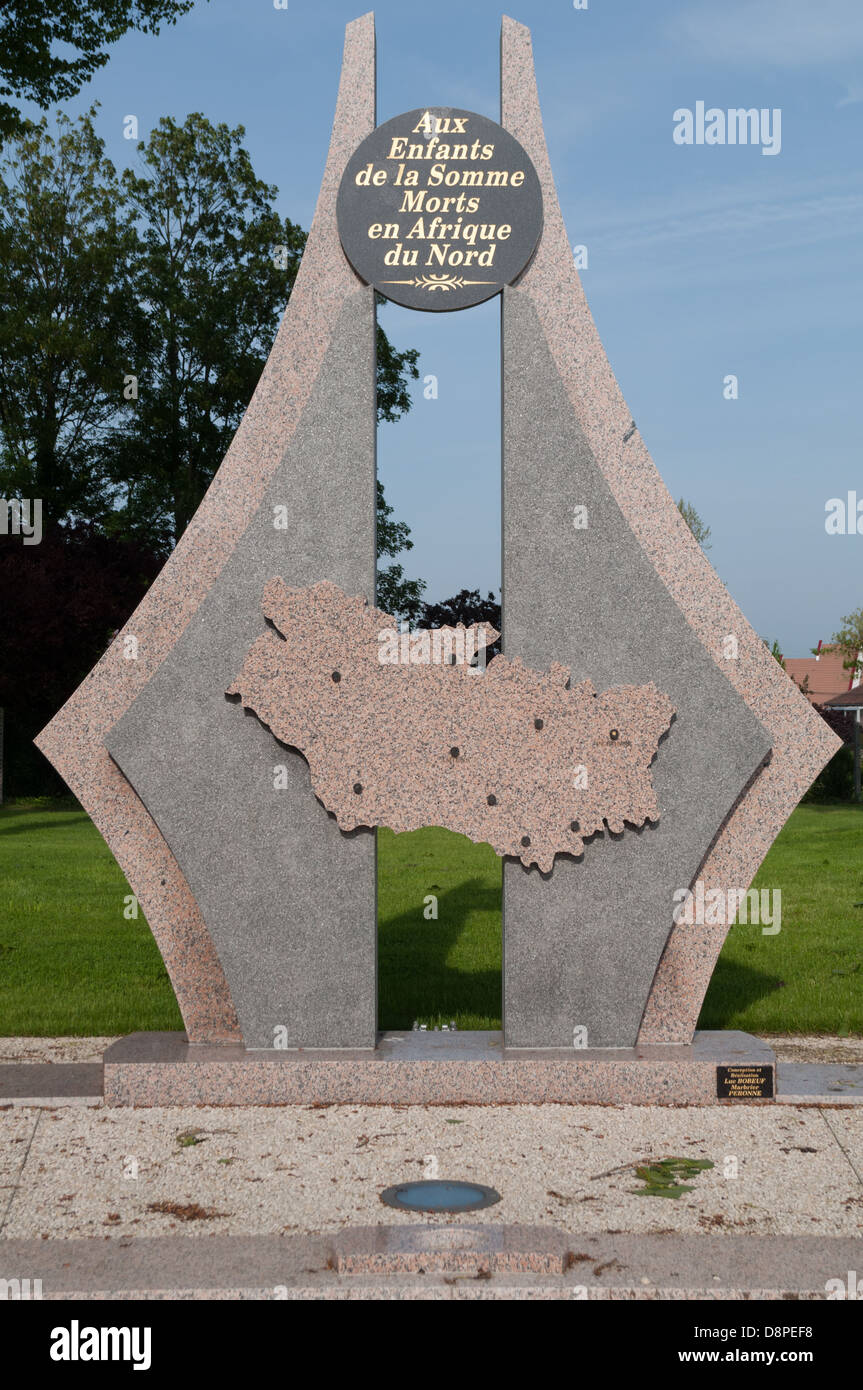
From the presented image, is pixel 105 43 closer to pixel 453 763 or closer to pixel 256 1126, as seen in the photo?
pixel 453 763

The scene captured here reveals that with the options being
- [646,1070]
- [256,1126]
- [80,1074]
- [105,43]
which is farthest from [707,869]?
[105,43]

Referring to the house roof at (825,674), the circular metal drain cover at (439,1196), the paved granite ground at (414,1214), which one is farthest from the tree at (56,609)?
the house roof at (825,674)

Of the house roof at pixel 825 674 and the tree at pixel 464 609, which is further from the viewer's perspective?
the house roof at pixel 825 674

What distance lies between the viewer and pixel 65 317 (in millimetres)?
34406

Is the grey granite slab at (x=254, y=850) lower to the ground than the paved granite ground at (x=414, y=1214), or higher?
higher

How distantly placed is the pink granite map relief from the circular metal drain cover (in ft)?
6.90

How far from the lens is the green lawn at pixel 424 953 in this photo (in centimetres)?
912

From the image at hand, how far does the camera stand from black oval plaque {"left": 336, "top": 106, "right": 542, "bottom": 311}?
7180 millimetres

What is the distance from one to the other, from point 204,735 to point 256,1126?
215 centimetres

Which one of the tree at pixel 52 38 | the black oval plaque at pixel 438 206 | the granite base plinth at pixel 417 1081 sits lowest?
the granite base plinth at pixel 417 1081

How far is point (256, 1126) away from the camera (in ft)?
20.4

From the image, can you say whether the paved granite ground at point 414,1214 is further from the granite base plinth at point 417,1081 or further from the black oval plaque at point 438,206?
the black oval plaque at point 438,206

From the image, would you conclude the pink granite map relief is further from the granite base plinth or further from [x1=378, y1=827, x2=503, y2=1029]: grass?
[x1=378, y1=827, x2=503, y2=1029]: grass

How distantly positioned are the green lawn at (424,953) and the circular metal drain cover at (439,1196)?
3.15m
